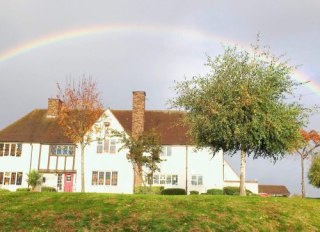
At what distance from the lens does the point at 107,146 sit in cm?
5284

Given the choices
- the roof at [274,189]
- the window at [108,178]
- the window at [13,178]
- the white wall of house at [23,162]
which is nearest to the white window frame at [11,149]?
the white wall of house at [23,162]

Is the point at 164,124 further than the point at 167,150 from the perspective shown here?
Yes

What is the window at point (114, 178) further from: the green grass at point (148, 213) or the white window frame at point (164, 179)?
the green grass at point (148, 213)

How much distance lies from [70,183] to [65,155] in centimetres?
354

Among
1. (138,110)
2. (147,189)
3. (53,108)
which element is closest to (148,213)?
(147,189)

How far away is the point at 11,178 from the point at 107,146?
41.0 feet

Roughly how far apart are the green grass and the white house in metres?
23.6

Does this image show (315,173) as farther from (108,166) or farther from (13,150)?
(13,150)

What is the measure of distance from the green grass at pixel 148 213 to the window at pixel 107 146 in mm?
24259

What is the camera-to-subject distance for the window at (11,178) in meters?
52.4

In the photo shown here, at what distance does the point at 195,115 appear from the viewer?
3597 centimetres

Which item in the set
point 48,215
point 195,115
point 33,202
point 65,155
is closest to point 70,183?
point 65,155

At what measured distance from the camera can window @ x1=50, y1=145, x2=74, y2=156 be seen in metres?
52.9

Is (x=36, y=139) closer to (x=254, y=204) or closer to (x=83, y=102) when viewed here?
(x=83, y=102)
